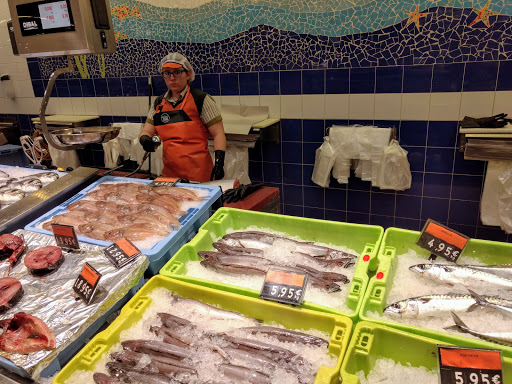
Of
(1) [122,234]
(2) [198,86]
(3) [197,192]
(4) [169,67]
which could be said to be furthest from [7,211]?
(2) [198,86]

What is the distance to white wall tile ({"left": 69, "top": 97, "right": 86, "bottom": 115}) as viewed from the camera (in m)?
6.26

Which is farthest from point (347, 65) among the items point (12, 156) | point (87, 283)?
point (12, 156)

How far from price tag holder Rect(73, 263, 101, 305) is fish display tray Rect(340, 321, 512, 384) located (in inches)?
40.1

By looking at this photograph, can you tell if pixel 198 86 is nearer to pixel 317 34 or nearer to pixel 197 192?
pixel 317 34

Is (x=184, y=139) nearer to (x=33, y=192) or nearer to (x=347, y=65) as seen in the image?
(x=33, y=192)

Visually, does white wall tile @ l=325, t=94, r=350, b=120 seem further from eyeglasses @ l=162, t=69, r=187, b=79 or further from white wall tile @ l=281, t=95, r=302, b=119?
eyeglasses @ l=162, t=69, r=187, b=79

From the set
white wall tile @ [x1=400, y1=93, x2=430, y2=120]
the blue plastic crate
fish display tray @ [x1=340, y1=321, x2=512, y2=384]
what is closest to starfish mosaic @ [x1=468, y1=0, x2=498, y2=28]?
white wall tile @ [x1=400, y1=93, x2=430, y2=120]

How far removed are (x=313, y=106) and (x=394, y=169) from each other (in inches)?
46.7

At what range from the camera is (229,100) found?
5090mm

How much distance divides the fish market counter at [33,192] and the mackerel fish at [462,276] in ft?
7.49

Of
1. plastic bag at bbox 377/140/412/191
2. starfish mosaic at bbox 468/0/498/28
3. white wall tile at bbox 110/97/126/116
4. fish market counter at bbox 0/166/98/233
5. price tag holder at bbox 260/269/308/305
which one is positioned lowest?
plastic bag at bbox 377/140/412/191

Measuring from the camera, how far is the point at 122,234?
211 centimetres

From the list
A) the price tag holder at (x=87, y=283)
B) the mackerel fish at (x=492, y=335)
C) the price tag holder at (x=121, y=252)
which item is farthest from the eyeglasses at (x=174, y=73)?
the mackerel fish at (x=492, y=335)

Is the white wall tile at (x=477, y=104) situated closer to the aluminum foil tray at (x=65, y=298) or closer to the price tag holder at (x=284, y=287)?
the price tag holder at (x=284, y=287)
